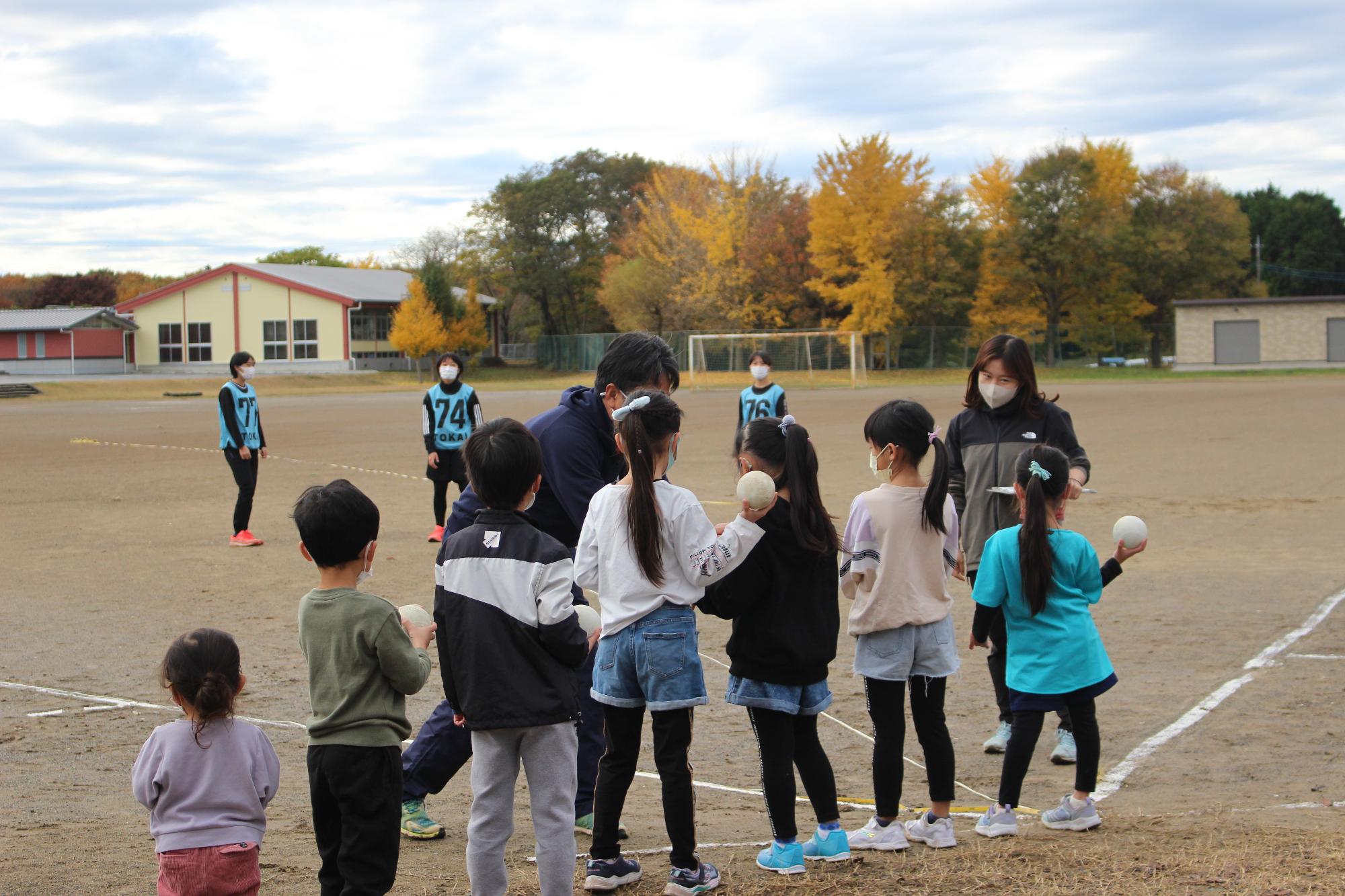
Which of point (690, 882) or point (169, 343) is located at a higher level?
point (169, 343)

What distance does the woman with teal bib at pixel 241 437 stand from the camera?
1207 centimetres

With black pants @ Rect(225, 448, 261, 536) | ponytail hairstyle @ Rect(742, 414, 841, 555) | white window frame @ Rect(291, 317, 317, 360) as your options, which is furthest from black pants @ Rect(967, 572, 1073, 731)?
white window frame @ Rect(291, 317, 317, 360)

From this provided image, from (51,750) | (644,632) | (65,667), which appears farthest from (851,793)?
(65,667)

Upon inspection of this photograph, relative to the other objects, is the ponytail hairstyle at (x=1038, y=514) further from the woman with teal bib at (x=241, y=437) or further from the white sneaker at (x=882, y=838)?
the woman with teal bib at (x=241, y=437)

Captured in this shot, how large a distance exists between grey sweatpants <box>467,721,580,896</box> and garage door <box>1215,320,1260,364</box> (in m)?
63.0

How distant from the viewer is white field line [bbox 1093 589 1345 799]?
536 centimetres

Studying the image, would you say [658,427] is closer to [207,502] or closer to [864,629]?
[864,629]

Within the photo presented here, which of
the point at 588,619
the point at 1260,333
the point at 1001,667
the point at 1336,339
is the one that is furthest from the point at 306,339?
the point at 588,619

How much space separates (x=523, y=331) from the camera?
8206 cm

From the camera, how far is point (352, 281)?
74562mm

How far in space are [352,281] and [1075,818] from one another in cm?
7431

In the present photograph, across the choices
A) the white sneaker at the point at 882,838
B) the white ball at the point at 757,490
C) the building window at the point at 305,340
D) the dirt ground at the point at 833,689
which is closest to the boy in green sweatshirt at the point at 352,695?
the dirt ground at the point at 833,689

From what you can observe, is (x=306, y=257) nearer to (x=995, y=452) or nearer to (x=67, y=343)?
(x=67, y=343)

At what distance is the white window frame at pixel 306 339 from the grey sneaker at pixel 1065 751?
6651cm
